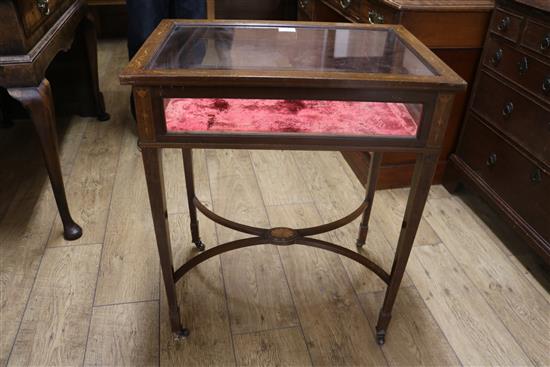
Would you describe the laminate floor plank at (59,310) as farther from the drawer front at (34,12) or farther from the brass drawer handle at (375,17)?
the brass drawer handle at (375,17)

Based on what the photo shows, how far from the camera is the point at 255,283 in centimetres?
158

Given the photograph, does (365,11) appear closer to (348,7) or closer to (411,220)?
(348,7)

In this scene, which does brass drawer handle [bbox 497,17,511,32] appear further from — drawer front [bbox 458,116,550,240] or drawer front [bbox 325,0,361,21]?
drawer front [bbox 325,0,361,21]

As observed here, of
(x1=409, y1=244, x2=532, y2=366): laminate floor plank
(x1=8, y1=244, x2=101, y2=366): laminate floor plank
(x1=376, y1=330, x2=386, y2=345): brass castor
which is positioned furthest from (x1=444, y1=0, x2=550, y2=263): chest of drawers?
(x1=8, y1=244, x2=101, y2=366): laminate floor plank

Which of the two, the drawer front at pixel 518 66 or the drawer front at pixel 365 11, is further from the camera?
the drawer front at pixel 365 11

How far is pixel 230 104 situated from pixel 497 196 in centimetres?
117

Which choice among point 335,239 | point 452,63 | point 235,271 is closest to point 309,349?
point 235,271

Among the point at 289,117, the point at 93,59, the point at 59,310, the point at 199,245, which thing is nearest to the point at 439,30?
the point at 289,117

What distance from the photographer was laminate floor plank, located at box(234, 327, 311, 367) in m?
1.31

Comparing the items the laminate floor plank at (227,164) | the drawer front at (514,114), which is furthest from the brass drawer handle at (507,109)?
the laminate floor plank at (227,164)

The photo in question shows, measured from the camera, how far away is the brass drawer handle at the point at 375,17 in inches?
71.5

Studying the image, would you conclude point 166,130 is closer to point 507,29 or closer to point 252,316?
point 252,316

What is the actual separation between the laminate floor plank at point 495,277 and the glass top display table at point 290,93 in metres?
0.46

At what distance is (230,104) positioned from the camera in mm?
1169
